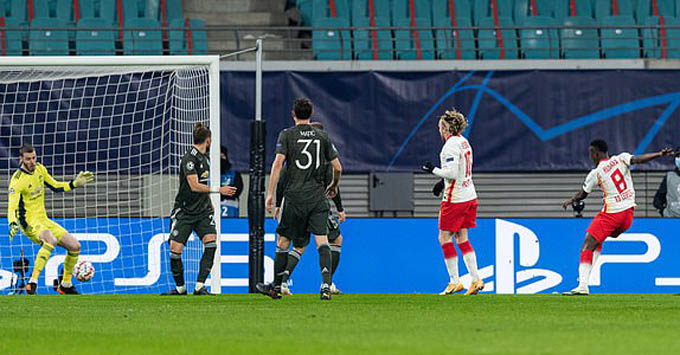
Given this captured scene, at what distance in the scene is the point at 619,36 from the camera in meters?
22.2

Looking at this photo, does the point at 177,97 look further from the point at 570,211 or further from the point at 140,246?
the point at 570,211

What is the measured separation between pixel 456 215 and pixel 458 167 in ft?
1.74

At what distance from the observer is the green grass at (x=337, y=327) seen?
6531mm

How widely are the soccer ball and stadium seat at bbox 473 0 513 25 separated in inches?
415

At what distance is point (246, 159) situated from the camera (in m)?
19.4

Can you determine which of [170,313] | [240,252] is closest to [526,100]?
[240,252]

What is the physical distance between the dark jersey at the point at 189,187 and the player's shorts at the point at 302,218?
6.40 ft

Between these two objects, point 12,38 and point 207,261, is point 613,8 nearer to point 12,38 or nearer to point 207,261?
point 12,38

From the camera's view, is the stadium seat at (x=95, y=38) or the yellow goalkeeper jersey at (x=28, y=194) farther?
the stadium seat at (x=95, y=38)

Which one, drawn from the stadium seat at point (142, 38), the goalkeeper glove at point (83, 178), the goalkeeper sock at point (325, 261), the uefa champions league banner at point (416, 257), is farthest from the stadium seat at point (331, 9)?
the goalkeeper sock at point (325, 261)

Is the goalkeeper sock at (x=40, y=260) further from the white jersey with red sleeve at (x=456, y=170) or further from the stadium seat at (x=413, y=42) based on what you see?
the stadium seat at (x=413, y=42)

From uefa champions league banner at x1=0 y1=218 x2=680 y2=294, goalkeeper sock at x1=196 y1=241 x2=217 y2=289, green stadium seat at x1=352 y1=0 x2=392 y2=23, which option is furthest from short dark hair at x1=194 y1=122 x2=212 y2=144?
green stadium seat at x1=352 y1=0 x2=392 y2=23

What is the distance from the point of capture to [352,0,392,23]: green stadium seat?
22.7 metres

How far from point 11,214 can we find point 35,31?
7.40 meters
